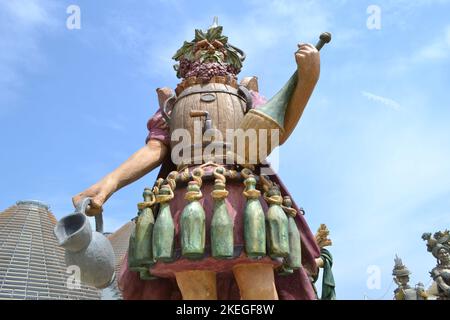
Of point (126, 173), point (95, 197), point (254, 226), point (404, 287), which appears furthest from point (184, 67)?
point (404, 287)

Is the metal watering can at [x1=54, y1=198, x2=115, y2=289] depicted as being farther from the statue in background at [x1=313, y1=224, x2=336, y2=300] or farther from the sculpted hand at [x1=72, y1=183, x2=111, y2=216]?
the statue in background at [x1=313, y1=224, x2=336, y2=300]

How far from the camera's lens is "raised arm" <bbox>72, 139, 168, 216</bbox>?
2.79 m

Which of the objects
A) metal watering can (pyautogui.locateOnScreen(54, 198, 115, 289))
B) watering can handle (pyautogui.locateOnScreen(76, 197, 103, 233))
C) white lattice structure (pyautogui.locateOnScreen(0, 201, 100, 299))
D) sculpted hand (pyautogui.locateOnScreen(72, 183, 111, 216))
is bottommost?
metal watering can (pyautogui.locateOnScreen(54, 198, 115, 289))

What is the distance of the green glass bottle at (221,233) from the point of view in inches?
95.8

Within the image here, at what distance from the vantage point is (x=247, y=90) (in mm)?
3121

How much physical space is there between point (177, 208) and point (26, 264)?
19.3 m

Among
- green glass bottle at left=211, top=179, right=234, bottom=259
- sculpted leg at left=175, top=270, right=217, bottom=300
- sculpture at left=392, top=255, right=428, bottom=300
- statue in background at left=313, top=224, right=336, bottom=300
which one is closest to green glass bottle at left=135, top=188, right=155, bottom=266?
sculpted leg at left=175, top=270, right=217, bottom=300

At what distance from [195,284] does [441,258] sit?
177 inches

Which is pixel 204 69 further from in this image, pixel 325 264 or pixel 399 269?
pixel 399 269

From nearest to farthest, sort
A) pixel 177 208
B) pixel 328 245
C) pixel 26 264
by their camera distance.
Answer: pixel 177 208 → pixel 328 245 → pixel 26 264

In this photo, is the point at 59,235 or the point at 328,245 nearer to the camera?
the point at 59,235
